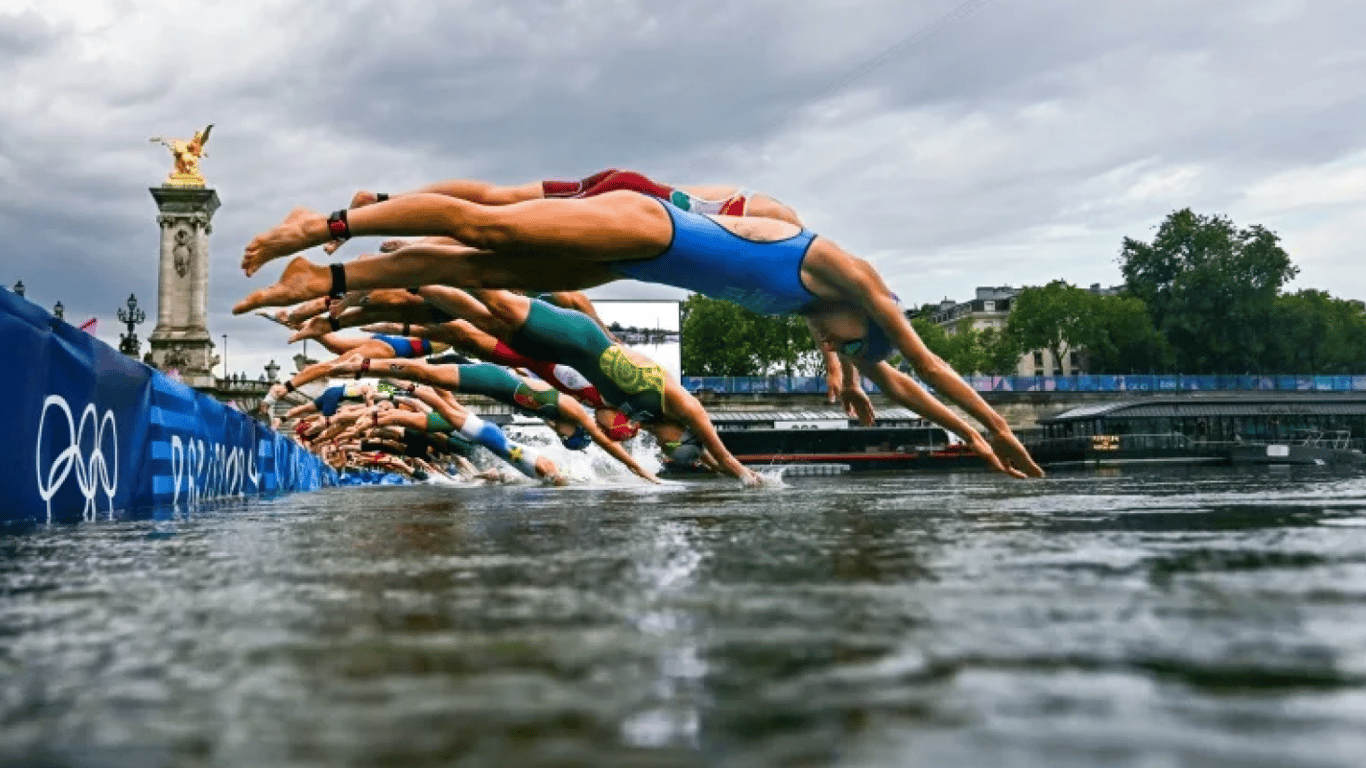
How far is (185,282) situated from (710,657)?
2721 inches

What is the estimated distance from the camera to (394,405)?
2158cm

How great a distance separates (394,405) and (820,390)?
5082 cm

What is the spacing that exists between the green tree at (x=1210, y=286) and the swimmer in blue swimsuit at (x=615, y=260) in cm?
8061

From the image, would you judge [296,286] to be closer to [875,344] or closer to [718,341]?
[875,344]

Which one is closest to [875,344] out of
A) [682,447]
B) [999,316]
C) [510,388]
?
[682,447]

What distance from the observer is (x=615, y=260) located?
5680mm

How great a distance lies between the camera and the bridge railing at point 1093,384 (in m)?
68.9

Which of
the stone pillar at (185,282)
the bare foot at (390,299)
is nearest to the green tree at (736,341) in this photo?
the stone pillar at (185,282)

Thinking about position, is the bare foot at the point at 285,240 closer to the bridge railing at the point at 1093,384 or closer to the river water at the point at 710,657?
the river water at the point at 710,657

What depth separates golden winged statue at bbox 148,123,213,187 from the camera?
65.2m

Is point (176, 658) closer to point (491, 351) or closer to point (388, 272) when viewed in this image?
point (388, 272)

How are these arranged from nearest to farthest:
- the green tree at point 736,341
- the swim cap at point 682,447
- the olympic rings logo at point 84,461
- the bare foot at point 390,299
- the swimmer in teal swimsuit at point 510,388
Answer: the olympic rings logo at point 84,461
the bare foot at point 390,299
the swim cap at point 682,447
the swimmer in teal swimsuit at point 510,388
the green tree at point 736,341

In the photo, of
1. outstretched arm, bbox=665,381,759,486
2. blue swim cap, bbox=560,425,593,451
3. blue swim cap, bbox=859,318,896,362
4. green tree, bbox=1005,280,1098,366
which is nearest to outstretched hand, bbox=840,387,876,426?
blue swim cap, bbox=859,318,896,362

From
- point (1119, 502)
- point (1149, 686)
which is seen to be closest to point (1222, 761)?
point (1149, 686)
